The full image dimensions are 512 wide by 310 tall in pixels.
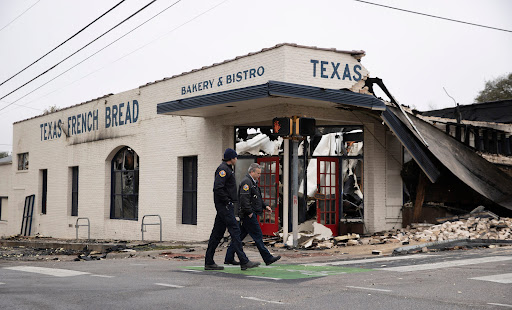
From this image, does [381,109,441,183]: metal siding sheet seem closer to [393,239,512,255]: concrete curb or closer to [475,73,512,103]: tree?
[393,239,512,255]: concrete curb

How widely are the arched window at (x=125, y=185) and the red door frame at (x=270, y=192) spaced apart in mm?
6134

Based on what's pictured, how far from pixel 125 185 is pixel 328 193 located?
8670mm

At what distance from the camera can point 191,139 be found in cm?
1806

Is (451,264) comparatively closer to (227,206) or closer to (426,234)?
(227,206)

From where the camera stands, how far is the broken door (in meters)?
16.4

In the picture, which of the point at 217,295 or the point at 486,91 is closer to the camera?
the point at 217,295

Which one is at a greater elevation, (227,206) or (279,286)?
(227,206)

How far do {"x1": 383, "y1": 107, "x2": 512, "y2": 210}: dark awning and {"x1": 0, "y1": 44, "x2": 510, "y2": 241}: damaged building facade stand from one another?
0.26 meters

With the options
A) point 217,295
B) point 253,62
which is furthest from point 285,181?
point 217,295

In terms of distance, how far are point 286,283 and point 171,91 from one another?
1220cm

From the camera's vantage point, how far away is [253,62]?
51.4 ft

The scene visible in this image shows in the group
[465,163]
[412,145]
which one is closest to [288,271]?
[412,145]

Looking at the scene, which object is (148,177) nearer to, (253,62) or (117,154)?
(117,154)

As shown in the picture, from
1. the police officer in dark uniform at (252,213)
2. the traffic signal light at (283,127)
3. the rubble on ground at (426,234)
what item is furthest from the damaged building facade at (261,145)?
the police officer in dark uniform at (252,213)
